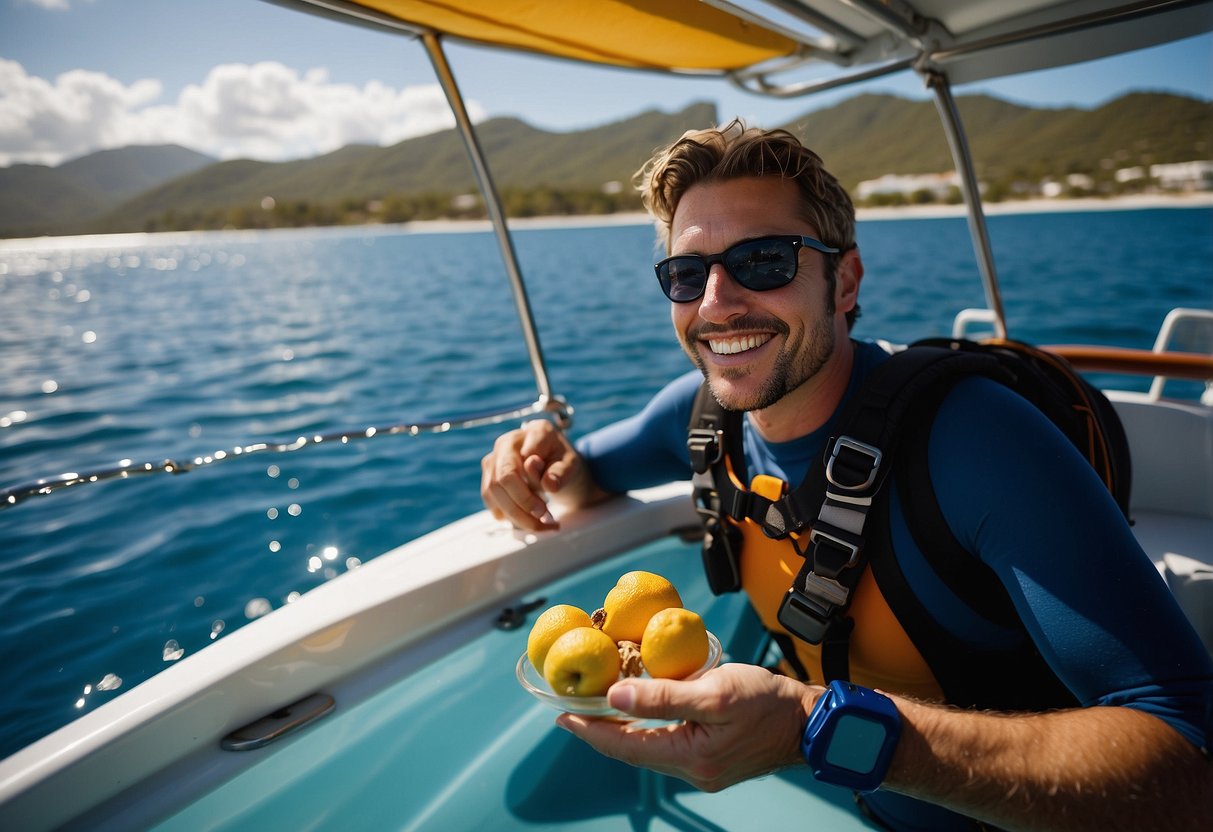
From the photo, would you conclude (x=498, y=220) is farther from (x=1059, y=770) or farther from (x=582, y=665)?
(x=1059, y=770)

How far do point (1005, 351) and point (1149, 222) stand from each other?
204 ft

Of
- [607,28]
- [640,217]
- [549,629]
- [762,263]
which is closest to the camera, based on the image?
[549,629]

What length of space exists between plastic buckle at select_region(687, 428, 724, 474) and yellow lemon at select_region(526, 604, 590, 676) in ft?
2.30

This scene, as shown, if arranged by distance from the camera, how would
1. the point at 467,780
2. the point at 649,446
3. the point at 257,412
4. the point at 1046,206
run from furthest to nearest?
the point at 1046,206, the point at 257,412, the point at 649,446, the point at 467,780

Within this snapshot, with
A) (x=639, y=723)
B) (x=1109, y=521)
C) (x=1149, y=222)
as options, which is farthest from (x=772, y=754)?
(x=1149, y=222)

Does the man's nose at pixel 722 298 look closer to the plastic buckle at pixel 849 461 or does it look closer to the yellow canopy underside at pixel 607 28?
the plastic buckle at pixel 849 461

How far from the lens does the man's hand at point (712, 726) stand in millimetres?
938

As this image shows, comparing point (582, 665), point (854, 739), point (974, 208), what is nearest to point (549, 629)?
point (582, 665)

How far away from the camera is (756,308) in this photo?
4.97ft

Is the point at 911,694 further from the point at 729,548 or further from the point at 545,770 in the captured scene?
the point at 545,770

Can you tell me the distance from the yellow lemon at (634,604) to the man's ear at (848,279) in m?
0.88

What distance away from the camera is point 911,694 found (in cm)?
141

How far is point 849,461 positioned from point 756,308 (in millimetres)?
408

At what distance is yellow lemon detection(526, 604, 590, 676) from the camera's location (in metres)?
1.06
